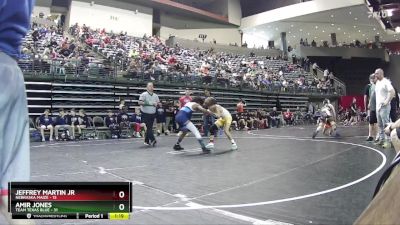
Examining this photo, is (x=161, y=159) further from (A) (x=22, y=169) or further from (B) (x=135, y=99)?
(B) (x=135, y=99)

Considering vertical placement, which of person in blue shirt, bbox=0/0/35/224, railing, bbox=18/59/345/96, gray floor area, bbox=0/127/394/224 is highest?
railing, bbox=18/59/345/96

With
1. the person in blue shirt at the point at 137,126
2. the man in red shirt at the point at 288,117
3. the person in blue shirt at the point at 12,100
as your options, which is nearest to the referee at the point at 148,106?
the person in blue shirt at the point at 137,126

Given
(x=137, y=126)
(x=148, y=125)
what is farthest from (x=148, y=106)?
(x=137, y=126)

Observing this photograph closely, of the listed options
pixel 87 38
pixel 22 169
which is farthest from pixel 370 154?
pixel 87 38

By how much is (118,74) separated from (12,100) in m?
16.0

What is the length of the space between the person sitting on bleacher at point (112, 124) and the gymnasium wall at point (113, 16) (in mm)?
17802

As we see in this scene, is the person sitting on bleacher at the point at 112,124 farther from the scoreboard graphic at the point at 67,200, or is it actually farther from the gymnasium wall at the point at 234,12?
the gymnasium wall at the point at 234,12

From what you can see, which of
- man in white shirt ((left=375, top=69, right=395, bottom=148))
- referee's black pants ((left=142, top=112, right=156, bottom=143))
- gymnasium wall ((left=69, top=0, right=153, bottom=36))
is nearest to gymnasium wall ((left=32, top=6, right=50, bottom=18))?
gymnasium wall ((left=69, top=0, right=153, bottom=36))

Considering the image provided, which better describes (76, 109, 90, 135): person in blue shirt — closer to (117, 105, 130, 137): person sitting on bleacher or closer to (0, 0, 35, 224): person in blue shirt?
(117, 105, 130, 137): person sitting on bleacher

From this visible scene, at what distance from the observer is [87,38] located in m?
22.5

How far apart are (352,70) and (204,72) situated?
2841cm

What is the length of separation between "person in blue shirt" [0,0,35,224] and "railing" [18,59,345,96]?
11.5 metres

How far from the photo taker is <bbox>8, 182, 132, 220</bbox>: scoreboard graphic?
5.07ft

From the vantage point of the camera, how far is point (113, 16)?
31453 mm
